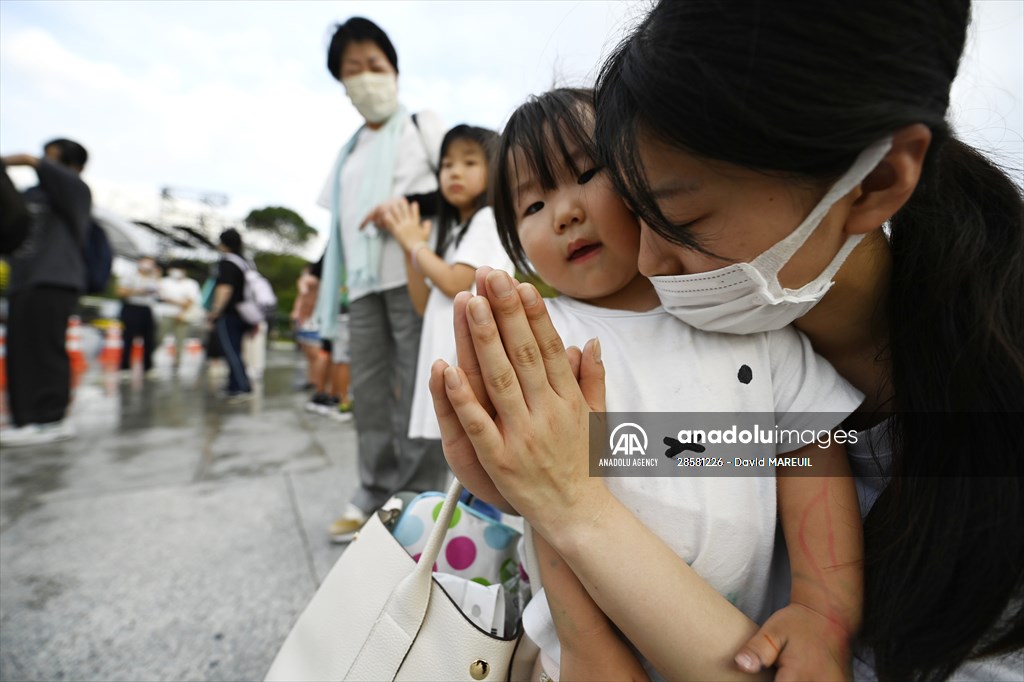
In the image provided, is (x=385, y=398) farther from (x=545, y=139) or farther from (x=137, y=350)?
(x=137, y=350)

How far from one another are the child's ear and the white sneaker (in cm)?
473

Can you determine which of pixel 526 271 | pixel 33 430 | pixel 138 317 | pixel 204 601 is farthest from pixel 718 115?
pixel 138 317

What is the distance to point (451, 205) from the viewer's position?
215cm

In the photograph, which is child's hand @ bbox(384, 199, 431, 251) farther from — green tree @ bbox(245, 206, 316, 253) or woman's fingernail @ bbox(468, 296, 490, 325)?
green tree @ bbox(245, 206, 316, 253)

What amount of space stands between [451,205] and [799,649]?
1858mm

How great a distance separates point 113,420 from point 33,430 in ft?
2.75

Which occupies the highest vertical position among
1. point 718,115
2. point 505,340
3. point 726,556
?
point 718,115

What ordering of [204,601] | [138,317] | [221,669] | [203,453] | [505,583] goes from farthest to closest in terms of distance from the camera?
1. [138,317]
2. [203,453]
3. [204,601]
4. [221,669]
5. [505,583]

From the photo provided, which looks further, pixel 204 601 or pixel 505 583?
pixel 204 601

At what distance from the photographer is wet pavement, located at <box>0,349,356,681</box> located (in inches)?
56.1

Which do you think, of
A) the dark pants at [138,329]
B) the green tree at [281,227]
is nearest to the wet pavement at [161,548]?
the dark pants at [138,329]

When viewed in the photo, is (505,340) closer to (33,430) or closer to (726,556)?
(726,556)

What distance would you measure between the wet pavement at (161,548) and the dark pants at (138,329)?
3.61 meters

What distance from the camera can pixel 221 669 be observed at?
53.7 inches
